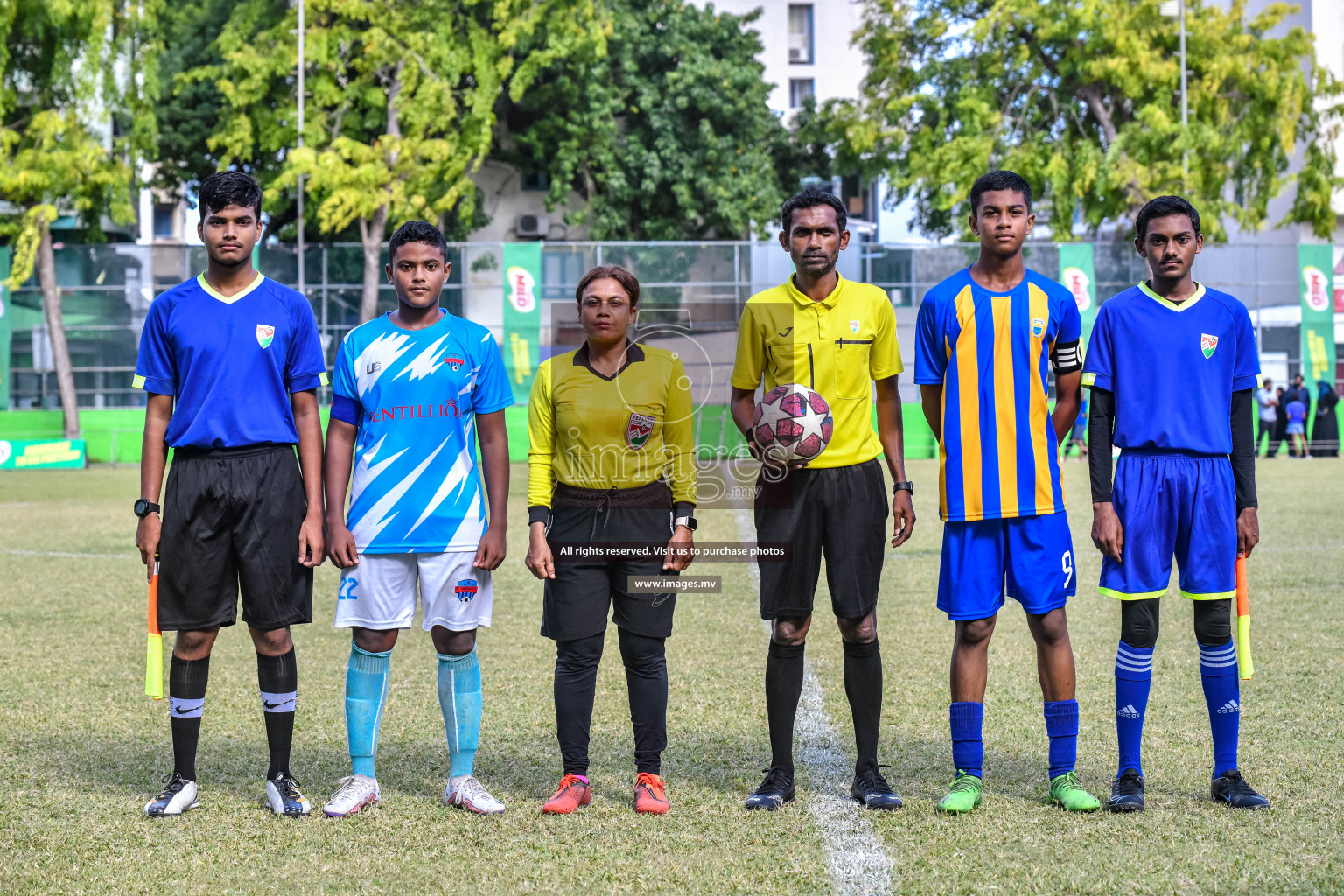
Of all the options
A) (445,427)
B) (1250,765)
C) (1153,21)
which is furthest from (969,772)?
(1153,21)

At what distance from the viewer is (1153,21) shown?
93.4 feet

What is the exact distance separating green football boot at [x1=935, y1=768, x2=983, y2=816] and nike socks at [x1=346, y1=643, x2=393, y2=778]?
6.14 ft

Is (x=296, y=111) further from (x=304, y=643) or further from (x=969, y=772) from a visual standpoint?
(x=969, y=772)

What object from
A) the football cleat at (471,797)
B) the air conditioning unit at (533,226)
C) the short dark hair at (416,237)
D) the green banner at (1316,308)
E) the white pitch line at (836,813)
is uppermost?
the air conditioning unit at (533,226)

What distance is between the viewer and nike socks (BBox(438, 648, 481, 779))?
4.46 metres

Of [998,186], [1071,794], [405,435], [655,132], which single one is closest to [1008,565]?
Result: [1071,794]

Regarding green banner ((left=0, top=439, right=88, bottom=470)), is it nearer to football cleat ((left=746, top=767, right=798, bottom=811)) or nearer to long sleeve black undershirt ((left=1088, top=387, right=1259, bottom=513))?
football cleat ((left=746, top=767, right=798, bottom=811))

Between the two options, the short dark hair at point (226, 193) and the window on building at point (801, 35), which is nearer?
the short dark hair at point (226, 193)

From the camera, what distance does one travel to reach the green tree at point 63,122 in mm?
25125

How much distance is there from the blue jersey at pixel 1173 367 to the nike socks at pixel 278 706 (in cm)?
286

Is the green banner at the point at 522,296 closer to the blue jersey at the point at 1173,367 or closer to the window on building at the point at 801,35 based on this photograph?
the blue jersey at the point at 1173,367

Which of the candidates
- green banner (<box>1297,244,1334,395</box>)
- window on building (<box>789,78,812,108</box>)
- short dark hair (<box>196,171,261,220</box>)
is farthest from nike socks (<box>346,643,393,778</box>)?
window on building (<box>789,78,812,108</box>)

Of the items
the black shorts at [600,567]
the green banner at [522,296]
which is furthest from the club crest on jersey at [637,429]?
the green banner at [522,296]

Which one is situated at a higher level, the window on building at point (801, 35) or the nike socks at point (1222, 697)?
the window on building at point (801, 35)
